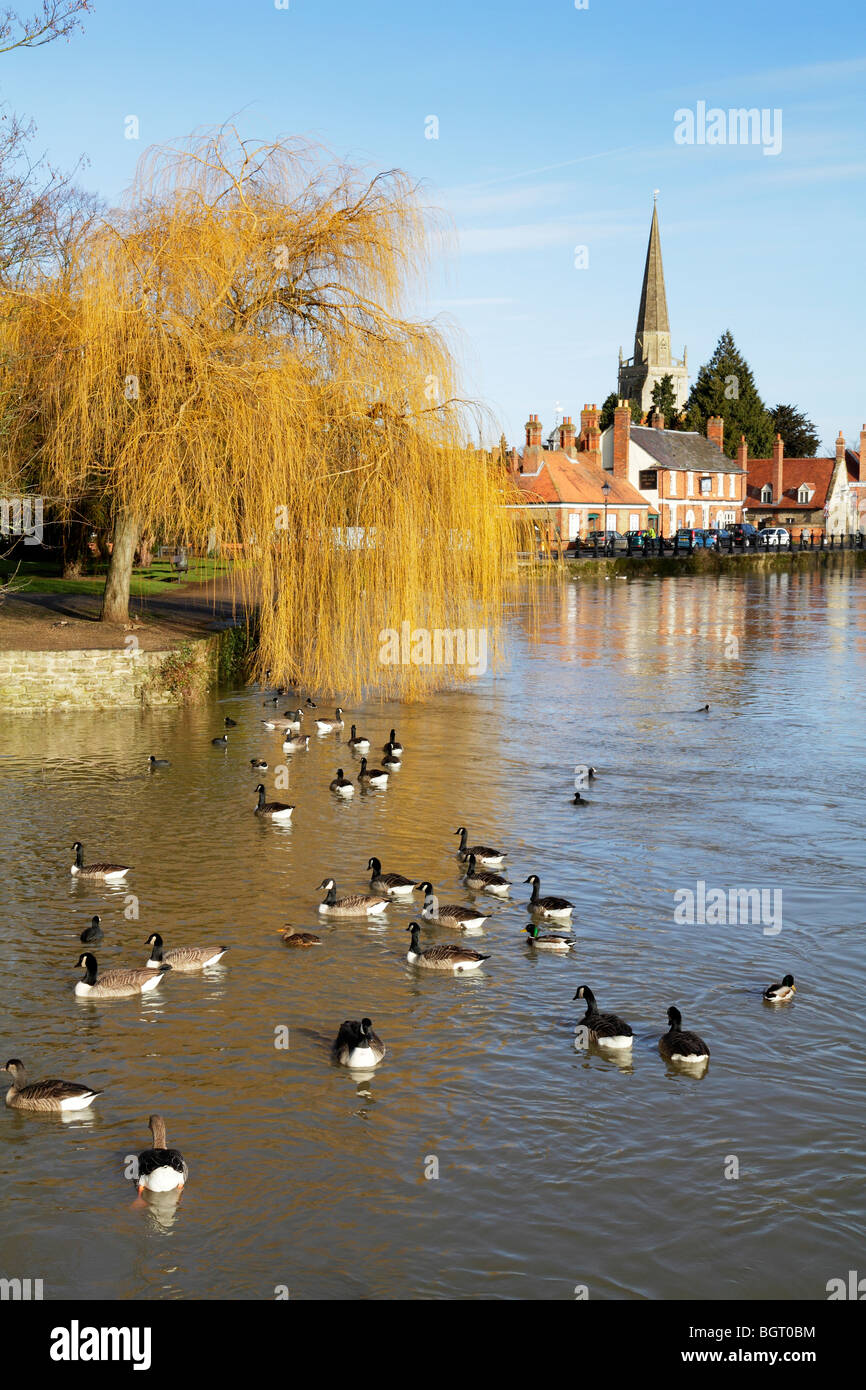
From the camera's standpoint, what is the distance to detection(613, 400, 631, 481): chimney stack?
345ft

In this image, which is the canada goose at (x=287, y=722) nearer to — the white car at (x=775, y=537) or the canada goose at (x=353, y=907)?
the canada goose at (x=353, y=907)

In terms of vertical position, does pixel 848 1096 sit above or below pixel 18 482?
below

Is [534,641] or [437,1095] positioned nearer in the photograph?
[437,1095]

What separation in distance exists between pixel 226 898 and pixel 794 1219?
831 centimetres

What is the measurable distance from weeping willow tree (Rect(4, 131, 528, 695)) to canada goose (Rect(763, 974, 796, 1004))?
15899 millimetres

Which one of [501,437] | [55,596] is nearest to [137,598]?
[55,596]

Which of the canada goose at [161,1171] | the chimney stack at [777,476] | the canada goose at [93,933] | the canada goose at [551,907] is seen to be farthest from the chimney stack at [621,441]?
the canada goose at [161,1171]

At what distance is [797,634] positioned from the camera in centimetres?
4869

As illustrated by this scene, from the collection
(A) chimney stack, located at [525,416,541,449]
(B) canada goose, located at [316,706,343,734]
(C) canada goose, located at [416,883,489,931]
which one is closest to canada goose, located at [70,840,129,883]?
(C) canada goose, located at [416,883,489,931]

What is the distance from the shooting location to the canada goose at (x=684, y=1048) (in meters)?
10.8

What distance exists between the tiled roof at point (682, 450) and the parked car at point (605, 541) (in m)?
14.4
